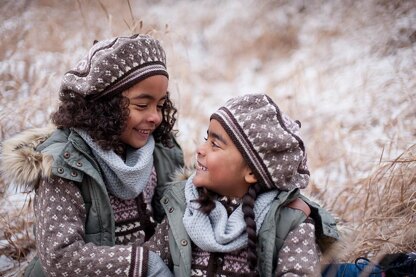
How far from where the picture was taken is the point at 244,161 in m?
2.08

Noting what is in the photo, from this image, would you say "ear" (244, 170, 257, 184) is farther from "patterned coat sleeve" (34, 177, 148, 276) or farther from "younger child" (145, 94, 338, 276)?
"patterned coat sleeve" (34, 177, 148, 276)

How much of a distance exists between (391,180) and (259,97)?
130 cm

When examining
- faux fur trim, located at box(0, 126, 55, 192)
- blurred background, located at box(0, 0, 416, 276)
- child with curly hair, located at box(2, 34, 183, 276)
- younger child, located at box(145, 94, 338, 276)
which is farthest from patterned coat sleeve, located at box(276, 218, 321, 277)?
faux fur trim, located at box(0, 126, 55, 192)

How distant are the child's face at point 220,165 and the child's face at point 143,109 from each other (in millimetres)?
301

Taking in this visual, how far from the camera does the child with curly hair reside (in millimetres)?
2037

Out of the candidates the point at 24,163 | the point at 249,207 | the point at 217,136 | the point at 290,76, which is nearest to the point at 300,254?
the point at 249,207

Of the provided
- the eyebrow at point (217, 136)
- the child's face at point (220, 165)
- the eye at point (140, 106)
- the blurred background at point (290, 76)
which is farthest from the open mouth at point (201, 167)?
the blurred background at point (290, 76)

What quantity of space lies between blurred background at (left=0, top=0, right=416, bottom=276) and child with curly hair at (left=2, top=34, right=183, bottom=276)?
2.98 ft

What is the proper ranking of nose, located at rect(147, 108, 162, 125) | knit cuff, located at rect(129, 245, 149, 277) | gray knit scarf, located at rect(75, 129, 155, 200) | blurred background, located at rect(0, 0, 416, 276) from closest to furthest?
knit cuff, located at rect(129, 245, 149, 277) → gray knit scarf, located at rect(75, 129, 155, 200) → nose, located at rect(147, 108, 162, 125) → blurred background, located at rect(0, 0, 416, 276)

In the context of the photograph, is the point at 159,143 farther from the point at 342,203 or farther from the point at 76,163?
the point at 342,203

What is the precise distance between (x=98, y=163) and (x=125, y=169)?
13 cm

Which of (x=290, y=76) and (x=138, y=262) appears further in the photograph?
A: (x=290, y=76)

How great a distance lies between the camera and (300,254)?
6.51 feet

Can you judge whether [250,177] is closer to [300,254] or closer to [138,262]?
[300,254]
